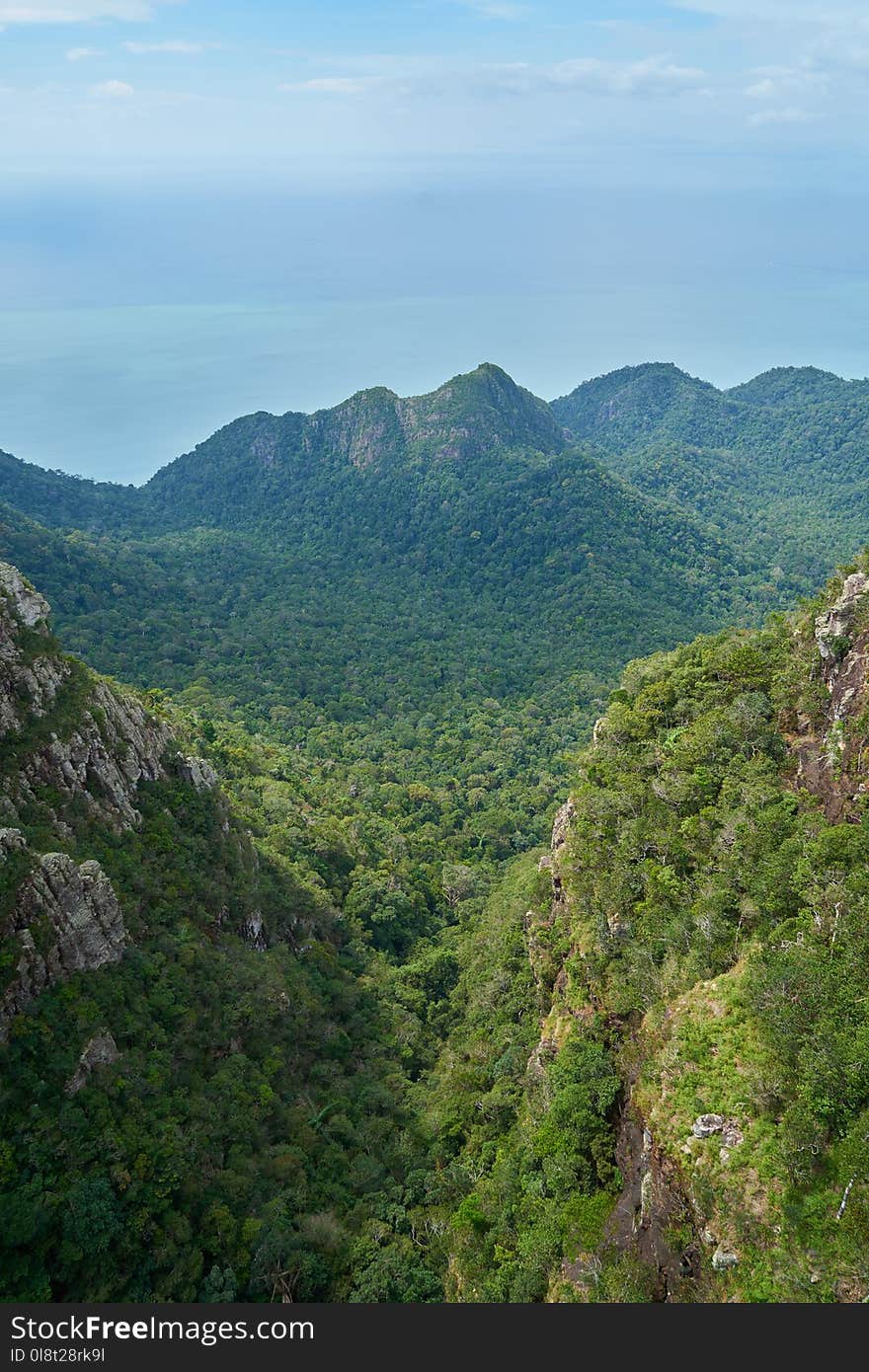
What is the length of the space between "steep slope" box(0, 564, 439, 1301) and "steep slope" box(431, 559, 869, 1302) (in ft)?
19.8

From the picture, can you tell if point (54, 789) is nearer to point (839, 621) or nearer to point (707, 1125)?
point (707, 1125)

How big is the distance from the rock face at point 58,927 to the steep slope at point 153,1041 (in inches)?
2.9

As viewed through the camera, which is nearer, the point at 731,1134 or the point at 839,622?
the point at 731,1134

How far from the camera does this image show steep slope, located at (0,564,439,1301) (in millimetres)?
22797

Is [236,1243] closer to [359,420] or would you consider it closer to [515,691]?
[515,691]

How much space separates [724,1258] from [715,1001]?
21.1 feet

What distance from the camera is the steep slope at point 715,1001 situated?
55.0ft

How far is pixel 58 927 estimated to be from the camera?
26.1 metres

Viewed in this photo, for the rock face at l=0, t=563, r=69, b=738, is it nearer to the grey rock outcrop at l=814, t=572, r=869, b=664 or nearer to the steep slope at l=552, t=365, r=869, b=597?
the grey rock outcrop at l=814, t=572, r=869, b=664

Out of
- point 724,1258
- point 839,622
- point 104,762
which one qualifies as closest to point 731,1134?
point 724,1258

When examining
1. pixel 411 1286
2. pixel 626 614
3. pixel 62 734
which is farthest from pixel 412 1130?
pixel 626 614

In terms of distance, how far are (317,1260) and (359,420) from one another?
136m

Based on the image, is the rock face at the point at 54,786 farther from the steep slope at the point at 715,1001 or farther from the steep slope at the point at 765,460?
the steep slope at the point at 765,460

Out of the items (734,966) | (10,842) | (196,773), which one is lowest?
(734,966)
